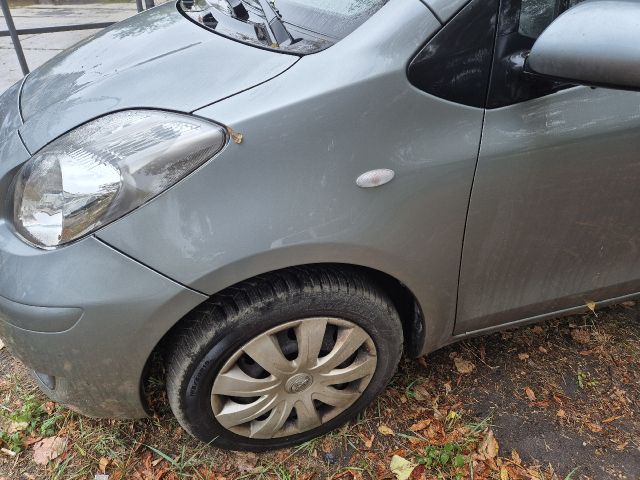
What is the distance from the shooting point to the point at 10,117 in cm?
171

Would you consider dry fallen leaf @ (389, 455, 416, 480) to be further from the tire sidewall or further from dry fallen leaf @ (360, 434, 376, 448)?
the tire sidewall

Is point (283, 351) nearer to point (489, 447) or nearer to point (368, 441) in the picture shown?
point (368, 441)

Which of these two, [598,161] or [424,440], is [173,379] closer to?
[424,440]

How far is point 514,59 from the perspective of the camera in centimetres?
142

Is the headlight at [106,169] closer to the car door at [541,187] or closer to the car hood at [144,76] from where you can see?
the car hood at [144,76]

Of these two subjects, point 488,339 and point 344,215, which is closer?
point 344,215

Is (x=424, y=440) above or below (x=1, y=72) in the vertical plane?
below

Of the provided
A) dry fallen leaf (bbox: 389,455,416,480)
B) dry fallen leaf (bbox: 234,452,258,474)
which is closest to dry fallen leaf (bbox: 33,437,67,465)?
dry fallen leaf (bbox: 234,452,258,474)

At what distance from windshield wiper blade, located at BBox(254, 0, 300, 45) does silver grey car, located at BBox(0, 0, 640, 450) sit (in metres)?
0.02

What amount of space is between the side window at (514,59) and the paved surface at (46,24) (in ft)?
14.6

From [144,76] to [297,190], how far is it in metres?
0.61

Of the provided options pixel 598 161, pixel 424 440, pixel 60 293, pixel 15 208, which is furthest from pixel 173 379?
pixel 598 161

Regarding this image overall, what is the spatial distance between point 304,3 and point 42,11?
8207 mm

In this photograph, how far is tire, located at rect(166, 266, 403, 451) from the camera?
1.46 m
